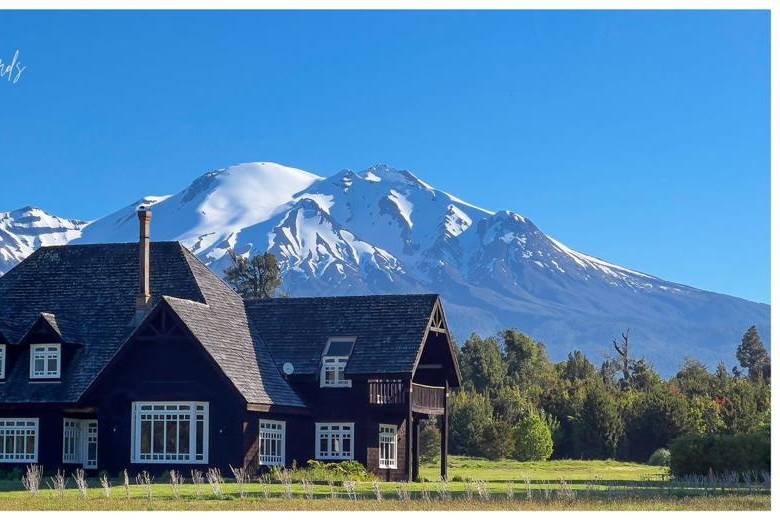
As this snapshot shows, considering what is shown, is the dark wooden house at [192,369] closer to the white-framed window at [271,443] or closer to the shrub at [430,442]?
the white-framed window at [271,443]

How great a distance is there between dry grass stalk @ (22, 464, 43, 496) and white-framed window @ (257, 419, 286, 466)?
7410 mm

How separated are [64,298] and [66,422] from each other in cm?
495

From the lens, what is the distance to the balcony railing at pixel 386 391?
2168 inches

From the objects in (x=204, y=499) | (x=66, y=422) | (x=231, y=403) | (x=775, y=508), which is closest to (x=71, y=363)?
(x=66, y=422)

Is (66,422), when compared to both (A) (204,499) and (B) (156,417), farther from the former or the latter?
(A) (204,499)

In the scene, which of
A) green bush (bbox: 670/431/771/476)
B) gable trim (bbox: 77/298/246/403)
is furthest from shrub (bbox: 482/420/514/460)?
gable trim (bbox: 77/298/246/403)

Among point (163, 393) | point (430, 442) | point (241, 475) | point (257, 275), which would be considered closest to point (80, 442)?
point (163, 393)

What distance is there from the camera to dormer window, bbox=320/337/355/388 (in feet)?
185

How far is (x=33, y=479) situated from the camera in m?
44.6

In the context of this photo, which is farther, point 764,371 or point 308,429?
point 764,371

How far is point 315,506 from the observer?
118 ft

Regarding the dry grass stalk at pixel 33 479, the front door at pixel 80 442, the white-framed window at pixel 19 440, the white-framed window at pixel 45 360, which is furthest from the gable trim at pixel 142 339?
the dry grass stalk at pixel 33 479

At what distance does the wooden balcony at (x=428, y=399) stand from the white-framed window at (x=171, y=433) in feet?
25.1

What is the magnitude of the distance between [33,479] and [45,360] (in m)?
10.9
